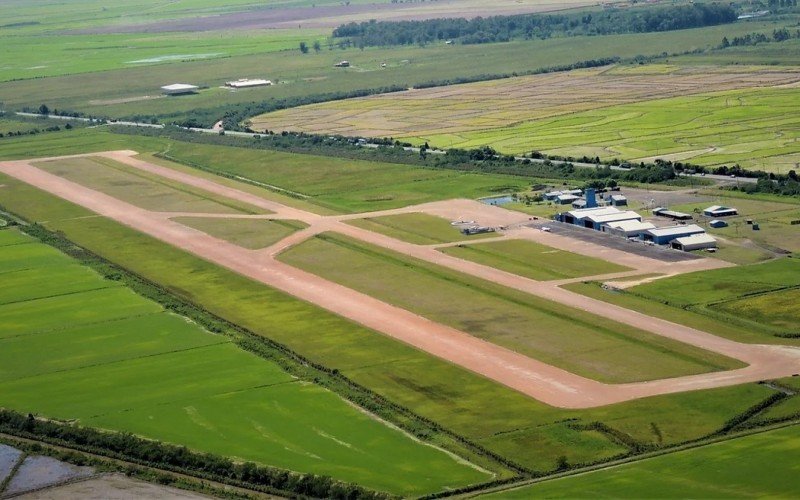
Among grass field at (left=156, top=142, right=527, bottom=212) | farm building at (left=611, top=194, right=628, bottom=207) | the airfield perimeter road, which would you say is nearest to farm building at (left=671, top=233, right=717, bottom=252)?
the airfield perimeter road

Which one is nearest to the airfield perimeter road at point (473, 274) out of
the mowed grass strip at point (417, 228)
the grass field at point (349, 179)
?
the mowed grass strip at point (417, 228)

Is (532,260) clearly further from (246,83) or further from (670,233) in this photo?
(246,83)

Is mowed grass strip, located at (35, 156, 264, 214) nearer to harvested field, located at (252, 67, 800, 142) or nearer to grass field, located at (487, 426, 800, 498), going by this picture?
harvested field, located at (252, 67, 800, 142)

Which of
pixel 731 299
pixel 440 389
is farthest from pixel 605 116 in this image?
pixel 440 389

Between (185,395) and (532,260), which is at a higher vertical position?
(532,260)

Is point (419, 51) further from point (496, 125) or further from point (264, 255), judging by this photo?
point (264, 255)
